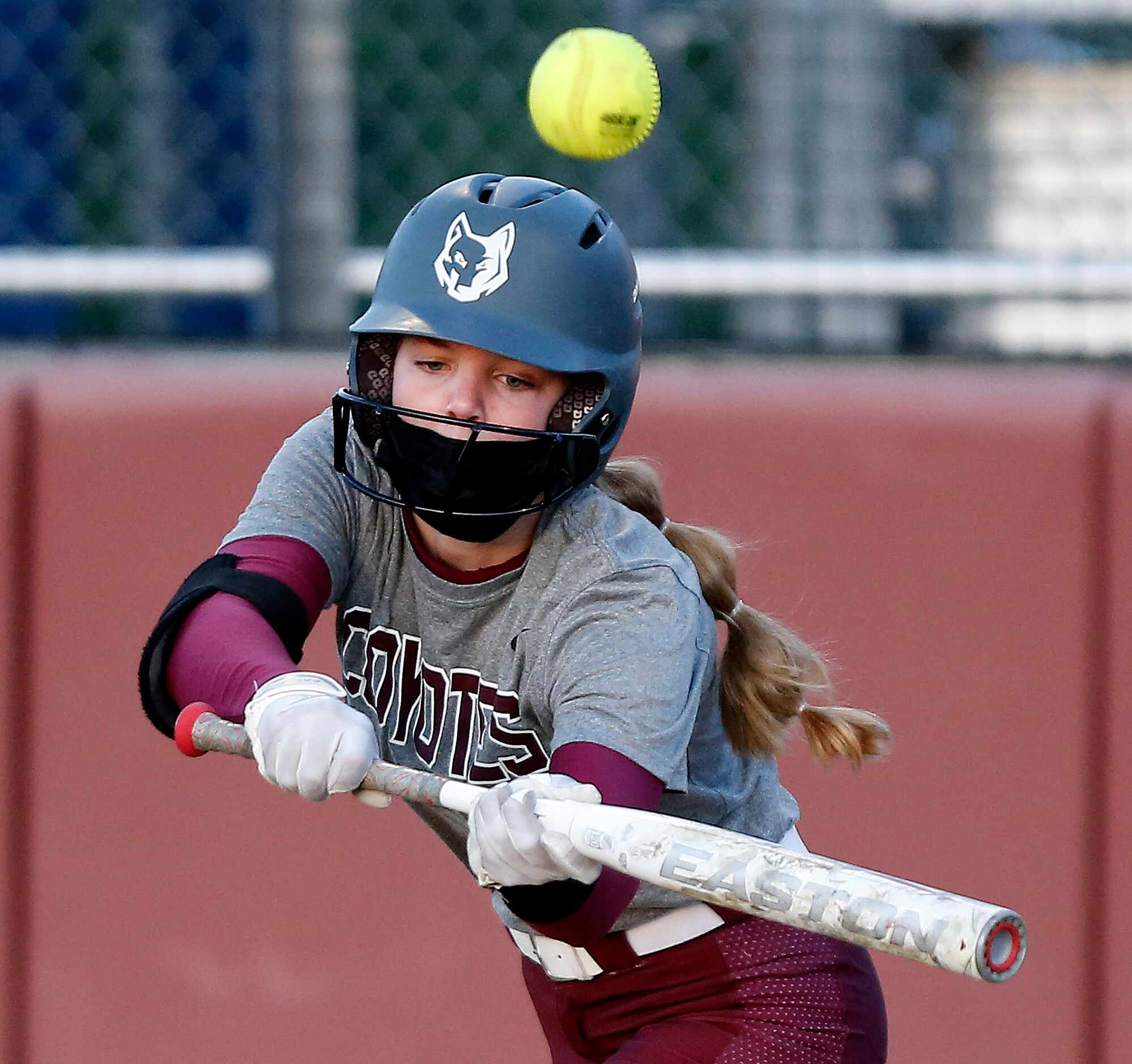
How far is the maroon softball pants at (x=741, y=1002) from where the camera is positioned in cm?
211

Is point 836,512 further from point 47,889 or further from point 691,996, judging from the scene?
point 47,889

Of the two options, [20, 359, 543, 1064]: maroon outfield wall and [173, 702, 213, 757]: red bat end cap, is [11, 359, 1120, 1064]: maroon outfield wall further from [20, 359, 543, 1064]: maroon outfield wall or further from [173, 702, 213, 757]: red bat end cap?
[173, 702, 213, 757]: red bat end cap

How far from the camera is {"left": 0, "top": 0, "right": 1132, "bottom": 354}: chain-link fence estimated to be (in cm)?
344

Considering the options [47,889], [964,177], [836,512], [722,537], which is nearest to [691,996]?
[722,537]

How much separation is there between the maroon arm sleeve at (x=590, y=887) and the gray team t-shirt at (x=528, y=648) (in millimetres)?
28

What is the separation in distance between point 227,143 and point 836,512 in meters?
1.40

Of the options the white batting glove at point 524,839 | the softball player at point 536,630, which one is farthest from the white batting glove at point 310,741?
the white batting glove at point 524,839

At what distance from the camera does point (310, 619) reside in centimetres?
205

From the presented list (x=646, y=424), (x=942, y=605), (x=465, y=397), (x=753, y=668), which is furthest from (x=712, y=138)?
(x=465, y=397)

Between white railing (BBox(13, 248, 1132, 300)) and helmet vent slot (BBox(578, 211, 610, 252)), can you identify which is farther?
white railing (BBox(13, 248, 1132, 300))

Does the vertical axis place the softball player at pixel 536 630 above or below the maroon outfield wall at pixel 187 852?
above

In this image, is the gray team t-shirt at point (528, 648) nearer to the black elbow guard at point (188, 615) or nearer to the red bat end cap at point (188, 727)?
the black elbow guard at point (188, 615)

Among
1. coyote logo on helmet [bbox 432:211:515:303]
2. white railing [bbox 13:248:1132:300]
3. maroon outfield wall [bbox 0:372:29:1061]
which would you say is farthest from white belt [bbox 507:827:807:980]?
white railing [bbox 13:248:1132:300]

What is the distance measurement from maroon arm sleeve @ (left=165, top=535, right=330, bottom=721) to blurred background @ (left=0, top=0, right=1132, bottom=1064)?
1.25 metres
